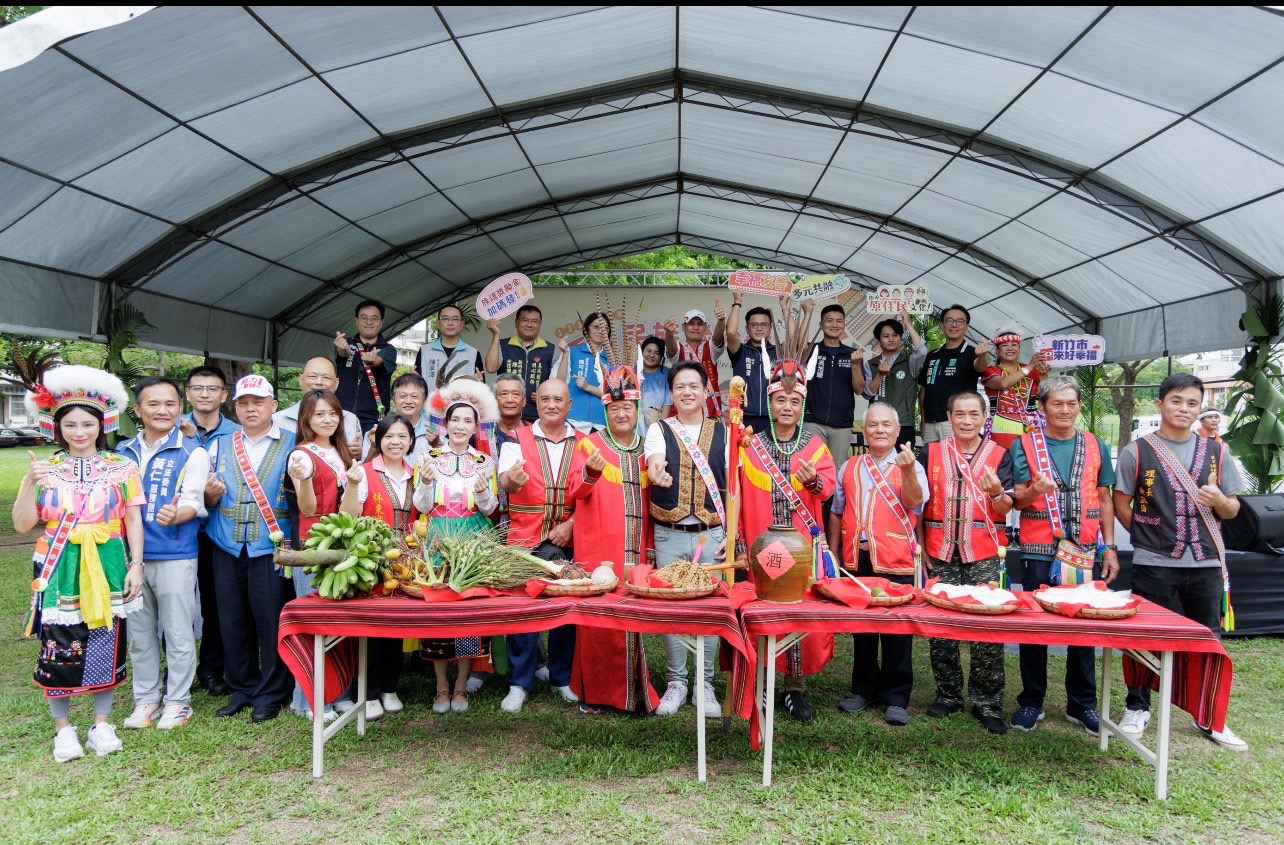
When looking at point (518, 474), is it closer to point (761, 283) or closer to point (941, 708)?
point (941, 708)

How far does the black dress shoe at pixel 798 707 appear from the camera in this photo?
389 centimetres

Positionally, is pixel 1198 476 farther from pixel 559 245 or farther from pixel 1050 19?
pixel 559 245

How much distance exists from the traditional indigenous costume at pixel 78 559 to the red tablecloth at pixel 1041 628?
2817mm

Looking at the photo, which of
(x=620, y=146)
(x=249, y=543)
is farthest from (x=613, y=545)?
(x=620, y=146)

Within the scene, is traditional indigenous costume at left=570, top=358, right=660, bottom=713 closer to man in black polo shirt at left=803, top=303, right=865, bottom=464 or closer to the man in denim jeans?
the man in denim jeans

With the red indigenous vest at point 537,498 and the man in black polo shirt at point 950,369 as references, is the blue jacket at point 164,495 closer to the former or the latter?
the red indigenous vest at point 537,498

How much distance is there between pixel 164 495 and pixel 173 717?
1.10m

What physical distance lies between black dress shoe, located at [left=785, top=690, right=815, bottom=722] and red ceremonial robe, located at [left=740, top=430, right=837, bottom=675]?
11cm

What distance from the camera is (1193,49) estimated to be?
16.9 feet

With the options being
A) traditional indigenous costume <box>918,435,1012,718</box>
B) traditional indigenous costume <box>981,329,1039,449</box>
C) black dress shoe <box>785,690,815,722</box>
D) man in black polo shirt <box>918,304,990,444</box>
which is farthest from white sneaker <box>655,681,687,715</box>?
man in black polo shirt <box>918,304,990,444</box>

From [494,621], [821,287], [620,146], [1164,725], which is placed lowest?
[1164,725]

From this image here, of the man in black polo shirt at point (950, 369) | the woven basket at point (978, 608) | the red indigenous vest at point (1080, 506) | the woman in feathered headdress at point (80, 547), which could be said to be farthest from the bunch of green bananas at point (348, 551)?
the man in black polo shirt at point (950, 369)

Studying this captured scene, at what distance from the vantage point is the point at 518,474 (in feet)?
12.4

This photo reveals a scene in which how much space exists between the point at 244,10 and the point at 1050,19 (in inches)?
210
